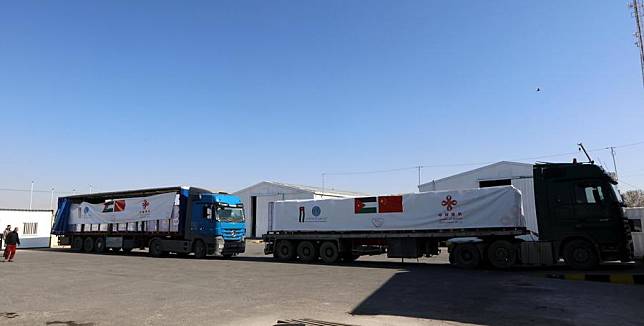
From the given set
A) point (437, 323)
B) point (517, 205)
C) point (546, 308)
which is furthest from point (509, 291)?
point (517, 205)

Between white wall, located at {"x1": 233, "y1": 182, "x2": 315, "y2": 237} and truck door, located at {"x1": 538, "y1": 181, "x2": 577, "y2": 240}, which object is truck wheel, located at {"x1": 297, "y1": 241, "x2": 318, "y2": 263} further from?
white wall, located at {"x1": 233, "y1": 182, "x2": 315, "y2": 237}

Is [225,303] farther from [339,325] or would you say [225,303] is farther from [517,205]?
[517,205]

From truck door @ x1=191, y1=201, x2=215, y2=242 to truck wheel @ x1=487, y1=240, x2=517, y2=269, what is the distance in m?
13.4

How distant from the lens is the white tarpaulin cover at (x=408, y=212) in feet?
55.1

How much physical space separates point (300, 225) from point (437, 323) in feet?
47.1

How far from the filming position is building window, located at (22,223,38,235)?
35.3 metres

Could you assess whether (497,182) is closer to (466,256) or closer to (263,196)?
(466,256)

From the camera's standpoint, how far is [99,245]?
1142 inches

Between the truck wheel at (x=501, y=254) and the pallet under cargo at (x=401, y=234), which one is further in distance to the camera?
the pallet under cargo at (x=401, y=234)

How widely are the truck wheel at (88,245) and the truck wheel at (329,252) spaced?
55.7 feet

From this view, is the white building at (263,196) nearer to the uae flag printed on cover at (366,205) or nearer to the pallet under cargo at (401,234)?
the pallet under cargo at (401,234)

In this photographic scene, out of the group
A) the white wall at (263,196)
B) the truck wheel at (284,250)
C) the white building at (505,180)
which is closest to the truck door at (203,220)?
the truck wheel at (284,250)

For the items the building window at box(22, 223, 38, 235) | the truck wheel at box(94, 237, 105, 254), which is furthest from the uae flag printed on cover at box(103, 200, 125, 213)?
the building window at box(22, 223, 38, 235)

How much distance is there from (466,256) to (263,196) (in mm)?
31919
